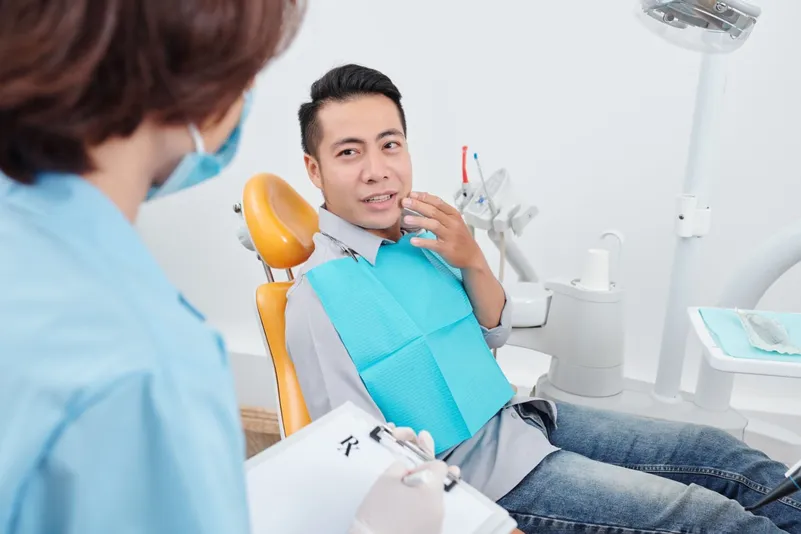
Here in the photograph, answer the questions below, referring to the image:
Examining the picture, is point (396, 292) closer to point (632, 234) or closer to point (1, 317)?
point (1, 317)

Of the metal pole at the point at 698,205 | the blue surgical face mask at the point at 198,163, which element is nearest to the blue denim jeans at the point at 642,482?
the metal pole at the point at 698,205

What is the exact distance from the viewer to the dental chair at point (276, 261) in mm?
1087

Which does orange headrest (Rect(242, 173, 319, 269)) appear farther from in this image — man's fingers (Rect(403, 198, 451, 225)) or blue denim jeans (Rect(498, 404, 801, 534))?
blue denim jeans (Rect(498, 404, 801, 534))

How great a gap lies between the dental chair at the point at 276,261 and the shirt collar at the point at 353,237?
0.09 meters

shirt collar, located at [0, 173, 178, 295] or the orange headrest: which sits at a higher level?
shirt collar, located at [0, 173, 178, 295]

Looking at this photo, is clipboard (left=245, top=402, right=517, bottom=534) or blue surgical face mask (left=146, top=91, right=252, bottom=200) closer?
Answer: blue surgical face mask (left=146, top=91, right=252, bottom=200)

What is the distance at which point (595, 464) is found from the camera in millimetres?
1016

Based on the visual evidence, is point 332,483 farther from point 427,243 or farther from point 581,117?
point 581,117

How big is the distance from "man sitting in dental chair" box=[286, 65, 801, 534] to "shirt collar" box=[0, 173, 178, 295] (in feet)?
2.13

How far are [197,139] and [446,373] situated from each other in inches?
29.0

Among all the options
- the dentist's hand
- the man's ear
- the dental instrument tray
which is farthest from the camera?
the man's ear

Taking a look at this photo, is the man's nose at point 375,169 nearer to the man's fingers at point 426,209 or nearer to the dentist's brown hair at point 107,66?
the man's fingers at point 426,209

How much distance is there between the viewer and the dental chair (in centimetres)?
109

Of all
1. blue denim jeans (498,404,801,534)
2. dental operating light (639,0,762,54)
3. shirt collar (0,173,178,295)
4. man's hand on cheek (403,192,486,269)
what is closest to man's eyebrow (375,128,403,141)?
man's hand on cheek (403,192,486,269)
